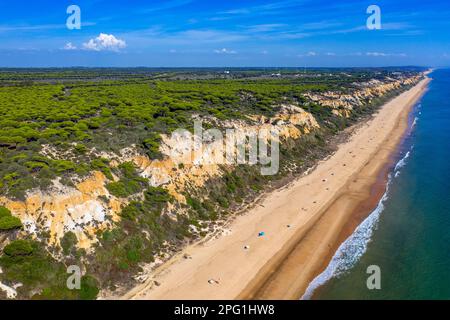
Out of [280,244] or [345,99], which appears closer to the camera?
[280,244]

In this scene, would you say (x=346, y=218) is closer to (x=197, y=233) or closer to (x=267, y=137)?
(x=197, y=233)

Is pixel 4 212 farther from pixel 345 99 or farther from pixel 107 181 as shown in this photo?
pixel 345 99

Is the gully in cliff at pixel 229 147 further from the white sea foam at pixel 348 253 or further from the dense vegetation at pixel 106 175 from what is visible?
the white sea foam at pixel 348 253

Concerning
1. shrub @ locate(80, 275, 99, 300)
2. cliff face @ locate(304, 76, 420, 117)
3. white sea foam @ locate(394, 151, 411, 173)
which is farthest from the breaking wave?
cliff face @ locate(304, 76, 420, 117)

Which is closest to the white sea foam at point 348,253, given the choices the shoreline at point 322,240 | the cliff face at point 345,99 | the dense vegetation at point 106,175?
the shoreline at point 322,240

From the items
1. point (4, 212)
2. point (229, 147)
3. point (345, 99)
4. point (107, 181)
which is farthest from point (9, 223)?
point (345, 99)

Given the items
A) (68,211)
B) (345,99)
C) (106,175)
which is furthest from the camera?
(345,99)
